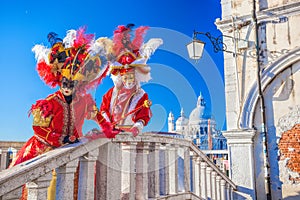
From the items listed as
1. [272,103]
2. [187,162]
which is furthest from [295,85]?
[187,162]

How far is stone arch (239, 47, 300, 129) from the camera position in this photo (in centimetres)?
622

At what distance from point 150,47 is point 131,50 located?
0.30 metres

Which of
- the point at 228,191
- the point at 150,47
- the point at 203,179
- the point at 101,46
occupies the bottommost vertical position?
the point at 228,191

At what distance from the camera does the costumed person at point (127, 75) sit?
12.0 feet

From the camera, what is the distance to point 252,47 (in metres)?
6.69

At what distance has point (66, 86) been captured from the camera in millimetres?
3107

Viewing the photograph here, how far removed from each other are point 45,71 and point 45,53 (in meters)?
0.22

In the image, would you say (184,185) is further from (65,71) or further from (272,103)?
(272,103)

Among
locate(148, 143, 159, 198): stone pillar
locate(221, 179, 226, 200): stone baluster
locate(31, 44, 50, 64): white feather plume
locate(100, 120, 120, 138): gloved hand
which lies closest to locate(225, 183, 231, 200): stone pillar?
locate(221, 179, 226, 200): stone baluster

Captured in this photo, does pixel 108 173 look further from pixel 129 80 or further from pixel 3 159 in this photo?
pixel 3 159

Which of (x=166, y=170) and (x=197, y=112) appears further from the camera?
(x=197, y=112)

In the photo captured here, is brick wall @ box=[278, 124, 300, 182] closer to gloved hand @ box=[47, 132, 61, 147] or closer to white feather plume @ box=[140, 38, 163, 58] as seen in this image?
white feather plume @ box=[140, 38, 163, 58]

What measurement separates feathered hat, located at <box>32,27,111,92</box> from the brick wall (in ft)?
15.6

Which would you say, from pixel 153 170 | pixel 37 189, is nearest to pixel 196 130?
pixel 153 170
